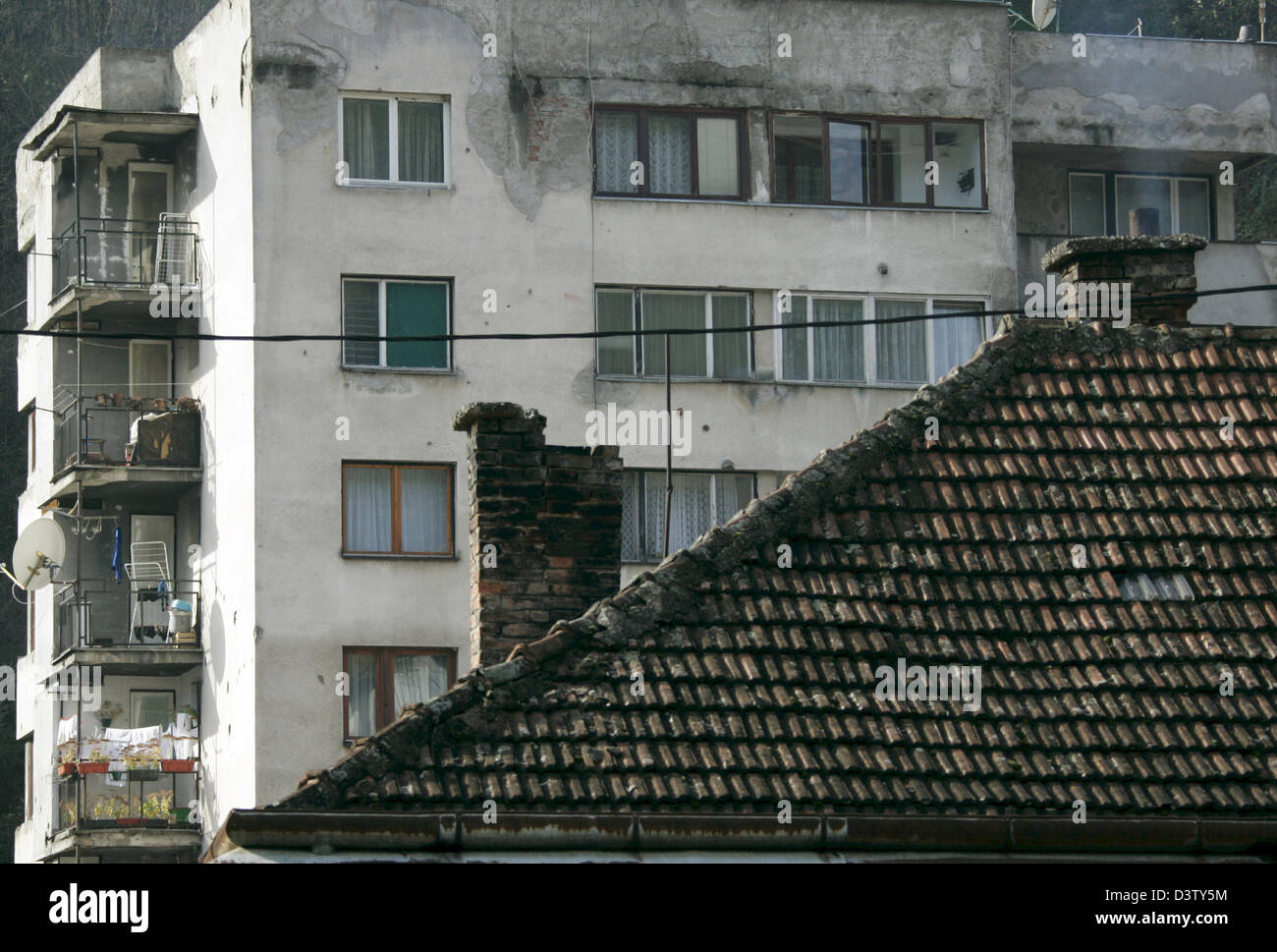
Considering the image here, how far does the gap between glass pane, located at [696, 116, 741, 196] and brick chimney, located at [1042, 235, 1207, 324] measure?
17.8m

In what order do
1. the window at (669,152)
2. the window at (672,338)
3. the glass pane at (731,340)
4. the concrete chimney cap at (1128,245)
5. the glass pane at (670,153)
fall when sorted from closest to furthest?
the concrete chimney cap at (1128,245) → the window at (672,338) → the glass pane at (731,340) → the window at (669,152) → the glass pane at (670,153)

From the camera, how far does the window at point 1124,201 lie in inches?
1475

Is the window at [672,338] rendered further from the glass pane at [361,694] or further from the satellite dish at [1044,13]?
the satellite dish at [1044,13]

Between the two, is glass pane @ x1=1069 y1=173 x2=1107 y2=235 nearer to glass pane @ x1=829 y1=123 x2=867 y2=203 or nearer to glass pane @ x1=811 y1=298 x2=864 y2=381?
glass pane @ x1=829 y1=123 x2=867 y2=203

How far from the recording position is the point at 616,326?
111 feet

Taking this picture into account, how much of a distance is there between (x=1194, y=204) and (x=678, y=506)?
32.5 feet

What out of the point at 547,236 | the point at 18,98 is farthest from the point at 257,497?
the point at 18,98

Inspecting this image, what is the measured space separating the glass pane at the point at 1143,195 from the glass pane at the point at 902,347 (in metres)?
4.28

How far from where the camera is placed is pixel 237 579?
33250 millimetres

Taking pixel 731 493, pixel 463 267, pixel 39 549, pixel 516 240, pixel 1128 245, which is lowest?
pixel 39 549

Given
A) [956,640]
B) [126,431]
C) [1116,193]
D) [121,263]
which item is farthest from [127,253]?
[956,640]

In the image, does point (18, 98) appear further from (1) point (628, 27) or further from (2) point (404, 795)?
(2) point (404, 795)

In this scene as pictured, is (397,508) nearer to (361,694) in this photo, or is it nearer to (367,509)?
(367,509)

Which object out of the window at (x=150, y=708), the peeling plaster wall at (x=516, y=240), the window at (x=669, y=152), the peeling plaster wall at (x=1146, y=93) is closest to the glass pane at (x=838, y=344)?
the peeling plaster wall at (x=516, y=240)
